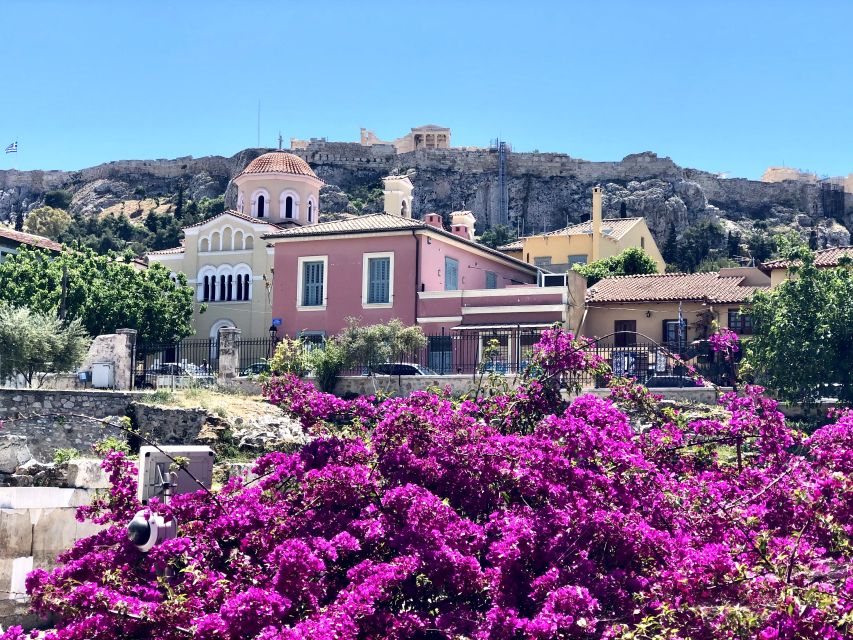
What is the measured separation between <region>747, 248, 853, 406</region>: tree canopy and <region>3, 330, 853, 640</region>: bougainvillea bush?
40.2ft

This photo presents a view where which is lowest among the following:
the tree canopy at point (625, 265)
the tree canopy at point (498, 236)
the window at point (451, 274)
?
the window at point (451, 274)

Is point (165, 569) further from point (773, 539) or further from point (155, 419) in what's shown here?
point (155, 419)

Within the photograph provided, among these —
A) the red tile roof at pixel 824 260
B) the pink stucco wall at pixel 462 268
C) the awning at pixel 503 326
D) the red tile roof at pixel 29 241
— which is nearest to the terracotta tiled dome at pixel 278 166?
the red tile roof at pixel 29 241

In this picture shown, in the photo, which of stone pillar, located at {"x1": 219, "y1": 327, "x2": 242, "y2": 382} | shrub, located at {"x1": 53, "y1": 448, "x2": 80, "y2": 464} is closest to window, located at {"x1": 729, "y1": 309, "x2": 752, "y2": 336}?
stone pillar, located at {"x1": 219, "y1": 327, "x2": 242, "y2": 382}

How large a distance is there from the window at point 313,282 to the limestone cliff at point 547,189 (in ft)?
199

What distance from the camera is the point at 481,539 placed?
930 centimetres

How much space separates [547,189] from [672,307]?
66923 millimetres

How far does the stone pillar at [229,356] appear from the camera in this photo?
26.0 m

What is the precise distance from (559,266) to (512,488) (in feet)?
161

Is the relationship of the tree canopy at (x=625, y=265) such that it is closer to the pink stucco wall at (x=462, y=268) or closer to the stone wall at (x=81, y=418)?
the pink stucco wall at (x=462, y=268)

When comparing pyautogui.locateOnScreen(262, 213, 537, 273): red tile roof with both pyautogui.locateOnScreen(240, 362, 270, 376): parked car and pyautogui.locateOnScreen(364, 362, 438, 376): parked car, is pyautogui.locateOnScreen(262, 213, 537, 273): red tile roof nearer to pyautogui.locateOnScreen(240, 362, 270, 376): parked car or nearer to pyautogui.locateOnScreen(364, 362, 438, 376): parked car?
pyautogui.locateOnScreen(240, 362, 270, 376): parked car

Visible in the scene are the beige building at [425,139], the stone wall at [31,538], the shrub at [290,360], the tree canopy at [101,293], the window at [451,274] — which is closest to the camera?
the stone wall at [31,538]

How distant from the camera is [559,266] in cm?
5853

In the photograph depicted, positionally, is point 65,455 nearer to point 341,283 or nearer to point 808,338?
point 808,338
